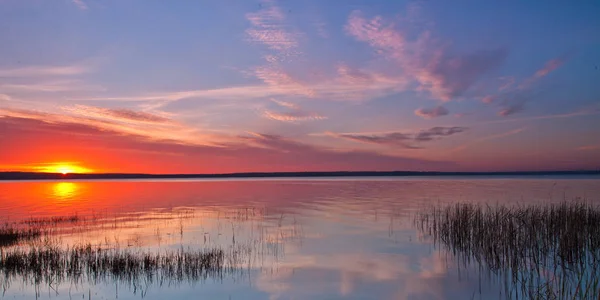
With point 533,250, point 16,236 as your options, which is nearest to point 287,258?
point 533,250

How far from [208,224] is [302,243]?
8364 mm

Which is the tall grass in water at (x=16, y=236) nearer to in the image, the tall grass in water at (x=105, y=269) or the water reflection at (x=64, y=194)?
the tall grass in water at (x=105, y=269)

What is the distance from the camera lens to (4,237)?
64.8 ft

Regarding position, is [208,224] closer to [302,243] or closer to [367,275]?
[302,243]

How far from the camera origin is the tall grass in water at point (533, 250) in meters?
11.6

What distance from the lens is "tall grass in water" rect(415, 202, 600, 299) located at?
38.1 ft

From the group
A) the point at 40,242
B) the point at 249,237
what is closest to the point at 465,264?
the point at 249,237

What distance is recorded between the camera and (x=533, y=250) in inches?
558

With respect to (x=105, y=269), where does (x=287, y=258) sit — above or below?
below

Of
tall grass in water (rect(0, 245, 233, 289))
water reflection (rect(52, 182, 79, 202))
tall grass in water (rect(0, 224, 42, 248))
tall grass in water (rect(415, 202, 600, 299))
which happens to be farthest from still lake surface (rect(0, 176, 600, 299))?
water reflection (rect(52, 182, 79, 202))

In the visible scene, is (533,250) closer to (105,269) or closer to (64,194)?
(105,269)

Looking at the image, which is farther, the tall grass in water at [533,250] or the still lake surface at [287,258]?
the still lake surface at [287,258]

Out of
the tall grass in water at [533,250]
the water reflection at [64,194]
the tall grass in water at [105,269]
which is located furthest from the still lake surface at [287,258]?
the water reflection at [64,194]

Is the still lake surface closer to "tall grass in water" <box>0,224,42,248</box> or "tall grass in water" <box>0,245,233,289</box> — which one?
"tall grass in water" <box>0,245,233,289</box>
